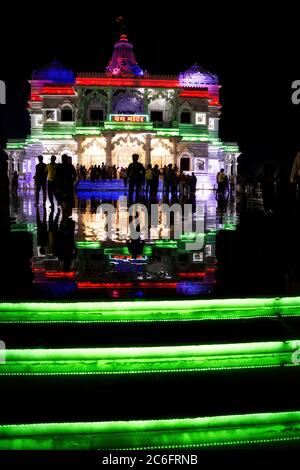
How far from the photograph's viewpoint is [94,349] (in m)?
4.21

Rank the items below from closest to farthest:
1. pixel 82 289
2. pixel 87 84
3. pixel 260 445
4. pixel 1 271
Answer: pixel 260 445 → pixel 82 289 → pixel 1 271 → pixel 87 84

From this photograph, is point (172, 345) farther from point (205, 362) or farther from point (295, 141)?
point (295, 141)

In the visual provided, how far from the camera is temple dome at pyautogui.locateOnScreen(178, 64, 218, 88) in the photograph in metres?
58.0

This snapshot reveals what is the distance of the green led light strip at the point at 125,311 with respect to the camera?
493cm

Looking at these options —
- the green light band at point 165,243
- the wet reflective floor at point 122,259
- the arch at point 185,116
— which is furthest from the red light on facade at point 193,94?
the green light band at point 165,243

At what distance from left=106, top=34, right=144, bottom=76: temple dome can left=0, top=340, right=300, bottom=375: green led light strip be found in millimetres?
50210

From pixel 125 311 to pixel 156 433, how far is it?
1.64 m

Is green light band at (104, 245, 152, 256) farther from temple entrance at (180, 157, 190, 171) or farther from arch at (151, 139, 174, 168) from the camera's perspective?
temple entrance at (180, 157, 190, 171)

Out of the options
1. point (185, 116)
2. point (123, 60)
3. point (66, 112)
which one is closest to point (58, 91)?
point (66, 112)

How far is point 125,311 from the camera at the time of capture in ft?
16.3

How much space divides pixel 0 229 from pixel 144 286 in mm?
7501

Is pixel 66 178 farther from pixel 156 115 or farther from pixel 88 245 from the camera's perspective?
pixel 156 115

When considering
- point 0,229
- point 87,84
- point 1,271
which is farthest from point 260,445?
point 87,84

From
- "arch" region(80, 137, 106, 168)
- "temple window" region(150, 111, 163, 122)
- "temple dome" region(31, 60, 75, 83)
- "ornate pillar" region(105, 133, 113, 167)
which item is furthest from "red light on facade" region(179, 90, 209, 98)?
"temple dome" region(31, 60, 75, 83)
